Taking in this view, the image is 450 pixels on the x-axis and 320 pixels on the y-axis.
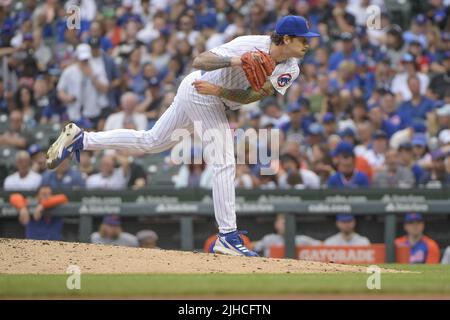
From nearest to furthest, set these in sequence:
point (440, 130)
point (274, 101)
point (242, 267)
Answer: point (242, 267), point (440, 130), point (274, 101)

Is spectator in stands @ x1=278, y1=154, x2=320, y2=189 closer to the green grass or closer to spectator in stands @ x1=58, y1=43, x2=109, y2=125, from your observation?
spectator in stands @ x1=58, y1=43, x2=109, y2=125

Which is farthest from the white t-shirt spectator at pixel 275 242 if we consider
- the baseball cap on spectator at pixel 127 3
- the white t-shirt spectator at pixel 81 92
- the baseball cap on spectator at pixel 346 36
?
the baseball cap on spectator at pixel 127 3

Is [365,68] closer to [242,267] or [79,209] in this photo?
[79,209]

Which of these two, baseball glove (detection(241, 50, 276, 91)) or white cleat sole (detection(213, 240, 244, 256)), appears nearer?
baseball glove (detection(241, 50, 276, 91))

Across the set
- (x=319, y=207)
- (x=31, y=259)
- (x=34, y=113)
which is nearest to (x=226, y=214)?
(x=31, y=259)

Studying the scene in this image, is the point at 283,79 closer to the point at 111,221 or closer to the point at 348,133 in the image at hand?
Answer: the point at 111,221

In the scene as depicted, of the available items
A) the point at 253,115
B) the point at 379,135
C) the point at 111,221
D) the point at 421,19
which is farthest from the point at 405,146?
the point at 111,221

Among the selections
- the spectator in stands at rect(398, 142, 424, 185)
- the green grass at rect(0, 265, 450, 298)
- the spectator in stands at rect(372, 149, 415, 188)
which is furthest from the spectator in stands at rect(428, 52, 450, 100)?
the green grass at rect(0, 265, 450, 298)
